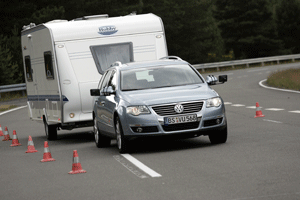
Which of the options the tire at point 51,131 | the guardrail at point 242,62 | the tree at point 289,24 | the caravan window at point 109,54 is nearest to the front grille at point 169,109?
the caravan window at point 109,54

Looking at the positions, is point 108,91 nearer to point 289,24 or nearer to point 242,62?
point 242,62

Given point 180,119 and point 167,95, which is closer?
point 180,119

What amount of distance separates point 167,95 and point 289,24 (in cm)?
7600

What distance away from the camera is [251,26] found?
83000 mm

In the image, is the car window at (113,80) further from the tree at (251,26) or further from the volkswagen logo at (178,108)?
the tree at (251,26)

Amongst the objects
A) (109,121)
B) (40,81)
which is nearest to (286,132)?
(109,121)

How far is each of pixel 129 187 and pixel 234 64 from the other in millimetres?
50808

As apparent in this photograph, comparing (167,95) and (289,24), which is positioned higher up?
(289,24)

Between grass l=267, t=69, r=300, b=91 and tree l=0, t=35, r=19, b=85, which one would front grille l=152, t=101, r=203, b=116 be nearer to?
grass l=267, t=69, r=300, b=91

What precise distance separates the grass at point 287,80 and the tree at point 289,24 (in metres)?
48.1

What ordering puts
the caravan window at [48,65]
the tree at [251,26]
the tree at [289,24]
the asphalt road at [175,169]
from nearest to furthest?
the asphalt road at [175,169], the caravan window at [48,65], the tree at [251,26], the tree at [289,24]

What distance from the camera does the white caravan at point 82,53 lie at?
15.5 m

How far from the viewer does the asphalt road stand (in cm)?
761

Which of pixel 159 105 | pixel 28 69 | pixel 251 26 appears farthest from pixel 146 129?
pixel 251 26
